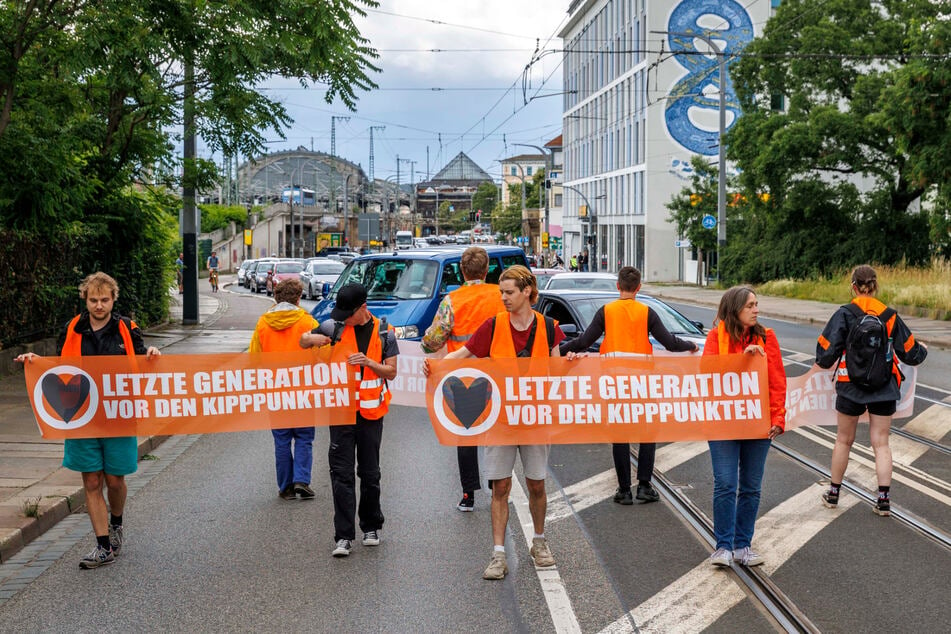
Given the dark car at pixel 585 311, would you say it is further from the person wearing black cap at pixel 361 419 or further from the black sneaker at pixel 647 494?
the person wearing black cap at pixel 361 419

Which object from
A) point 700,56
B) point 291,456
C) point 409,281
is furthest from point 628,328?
point 700,56

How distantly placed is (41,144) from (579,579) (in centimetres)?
1199

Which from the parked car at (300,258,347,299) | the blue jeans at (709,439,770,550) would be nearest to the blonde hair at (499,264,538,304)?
the blue jeans at (709,439,770,550)

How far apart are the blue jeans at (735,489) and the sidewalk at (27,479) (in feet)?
14.7

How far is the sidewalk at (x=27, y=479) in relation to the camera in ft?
24.9

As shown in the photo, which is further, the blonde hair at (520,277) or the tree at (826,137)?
the tree at (826,137)

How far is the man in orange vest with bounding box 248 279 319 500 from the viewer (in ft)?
28.3

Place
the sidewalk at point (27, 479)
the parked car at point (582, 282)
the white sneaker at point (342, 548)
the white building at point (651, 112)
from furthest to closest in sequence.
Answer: the white building at point (651, 112) < the parked car at point (582, 282) < the sidewalk at point (27, 479) < the white sneaker at point (342, 548)

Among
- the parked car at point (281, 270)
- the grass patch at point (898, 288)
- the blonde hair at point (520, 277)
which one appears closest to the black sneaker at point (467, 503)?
the blonde hair at point (520, 277)

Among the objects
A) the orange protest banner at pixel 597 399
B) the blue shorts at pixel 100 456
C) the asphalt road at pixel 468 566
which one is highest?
the orange protest banner at pixel 597 399

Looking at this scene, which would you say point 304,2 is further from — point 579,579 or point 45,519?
point 579,579

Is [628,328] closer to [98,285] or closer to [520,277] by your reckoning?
[520,277]

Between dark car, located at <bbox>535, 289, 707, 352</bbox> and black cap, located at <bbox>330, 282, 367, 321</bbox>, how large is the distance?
15.5 feet

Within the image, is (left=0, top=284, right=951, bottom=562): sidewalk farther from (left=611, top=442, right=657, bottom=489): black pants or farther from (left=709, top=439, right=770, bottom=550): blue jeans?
(left=709, top=439, right=770, bottom=550): blue jeans
